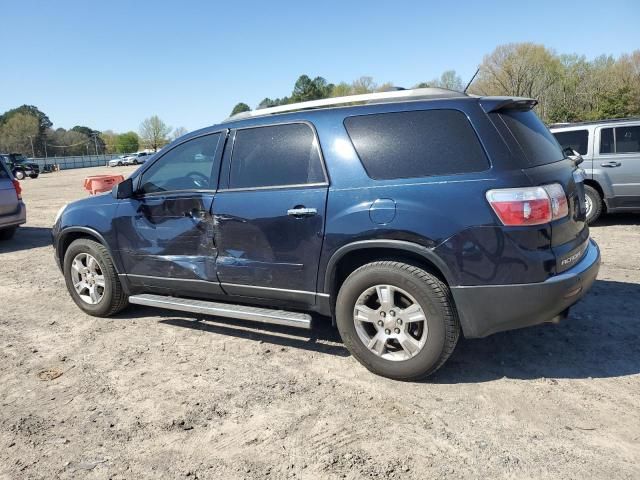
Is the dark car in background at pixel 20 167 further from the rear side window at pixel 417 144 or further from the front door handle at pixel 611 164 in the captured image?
the rear side window at pixel 417 144

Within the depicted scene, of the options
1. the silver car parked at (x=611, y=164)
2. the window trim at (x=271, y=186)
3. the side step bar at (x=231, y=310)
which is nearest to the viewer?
the window trim at (x=271, y=186)

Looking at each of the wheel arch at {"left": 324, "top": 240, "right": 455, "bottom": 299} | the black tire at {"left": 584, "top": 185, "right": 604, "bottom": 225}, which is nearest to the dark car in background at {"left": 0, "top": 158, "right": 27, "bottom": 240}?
the wheel arch at {"left": 324, "top": 240, "right": 455, "bottom": 299}

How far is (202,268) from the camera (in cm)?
412

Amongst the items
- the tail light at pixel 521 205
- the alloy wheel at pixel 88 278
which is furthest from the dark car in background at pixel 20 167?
the tail light at pixel 521 205

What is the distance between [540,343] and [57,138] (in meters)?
118

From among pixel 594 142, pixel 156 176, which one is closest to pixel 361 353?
pixel 156 176

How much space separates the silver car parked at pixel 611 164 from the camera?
8.20m

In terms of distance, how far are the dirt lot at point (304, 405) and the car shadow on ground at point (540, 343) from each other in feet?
0.06

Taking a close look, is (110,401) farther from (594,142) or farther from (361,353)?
(594,142)

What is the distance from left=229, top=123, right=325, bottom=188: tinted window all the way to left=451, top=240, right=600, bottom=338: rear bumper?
1.32 metres

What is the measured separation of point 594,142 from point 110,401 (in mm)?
8588

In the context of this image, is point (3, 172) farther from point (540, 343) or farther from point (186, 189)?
point (540, 343)

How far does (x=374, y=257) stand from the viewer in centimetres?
343

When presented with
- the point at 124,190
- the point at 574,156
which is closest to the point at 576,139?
the point at 574,156
